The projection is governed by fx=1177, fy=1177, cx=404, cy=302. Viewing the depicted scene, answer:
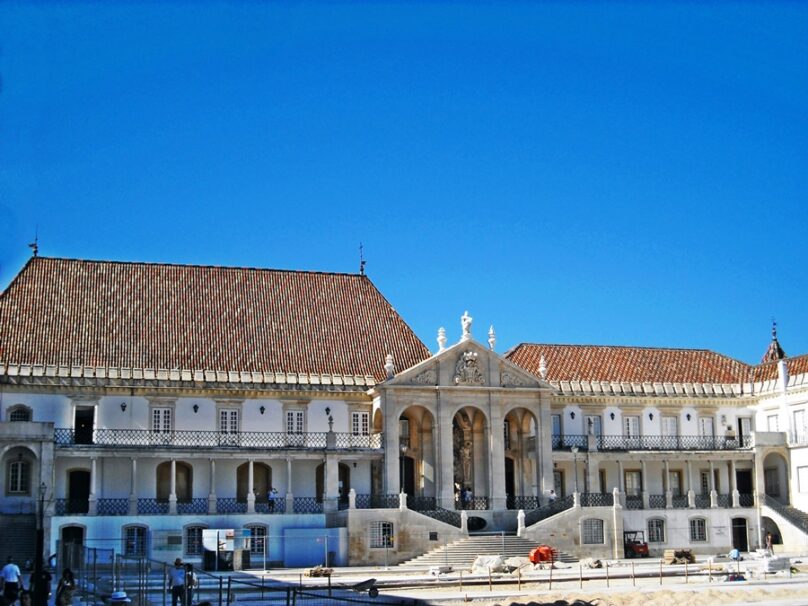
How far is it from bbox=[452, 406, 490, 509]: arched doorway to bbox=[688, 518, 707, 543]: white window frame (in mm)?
9454

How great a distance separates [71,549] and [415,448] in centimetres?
1943

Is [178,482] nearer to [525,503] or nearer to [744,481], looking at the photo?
[525,503]

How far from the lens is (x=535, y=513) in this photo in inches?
1913

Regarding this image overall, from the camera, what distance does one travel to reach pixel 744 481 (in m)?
56.2

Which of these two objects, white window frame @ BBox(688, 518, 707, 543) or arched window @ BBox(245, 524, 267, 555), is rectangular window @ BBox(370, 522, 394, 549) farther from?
white window frame @ BBox(688, 518, 707, 543)

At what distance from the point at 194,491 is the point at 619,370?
72.3ft

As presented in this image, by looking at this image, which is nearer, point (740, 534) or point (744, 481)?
point (740, 534)

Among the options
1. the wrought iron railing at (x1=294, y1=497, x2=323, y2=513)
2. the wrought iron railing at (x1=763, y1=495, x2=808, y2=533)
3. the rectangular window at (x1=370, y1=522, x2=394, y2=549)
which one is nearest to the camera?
the rectangular window at (x1=370, y1=522, x2=394, y2=549)

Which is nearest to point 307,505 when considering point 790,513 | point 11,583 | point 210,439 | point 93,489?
point 210,439

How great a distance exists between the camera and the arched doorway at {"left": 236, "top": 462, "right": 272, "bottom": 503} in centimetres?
4806

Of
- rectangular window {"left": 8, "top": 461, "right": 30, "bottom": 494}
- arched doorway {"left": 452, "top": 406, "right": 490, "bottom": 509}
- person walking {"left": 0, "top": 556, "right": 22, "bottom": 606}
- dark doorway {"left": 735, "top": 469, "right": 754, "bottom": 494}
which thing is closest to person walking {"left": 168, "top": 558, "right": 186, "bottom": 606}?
person walking {"left": 0, "top": 556, "right": 22, "bottom": 606}

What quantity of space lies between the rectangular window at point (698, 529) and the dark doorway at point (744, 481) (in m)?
4.80

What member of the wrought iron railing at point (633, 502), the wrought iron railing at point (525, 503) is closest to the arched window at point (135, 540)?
the wrought iron railing at point (525, 503)

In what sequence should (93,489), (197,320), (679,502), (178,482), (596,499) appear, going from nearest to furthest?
(93,489)
(178,482)
(596,499)
(197,320)
(679,502)
